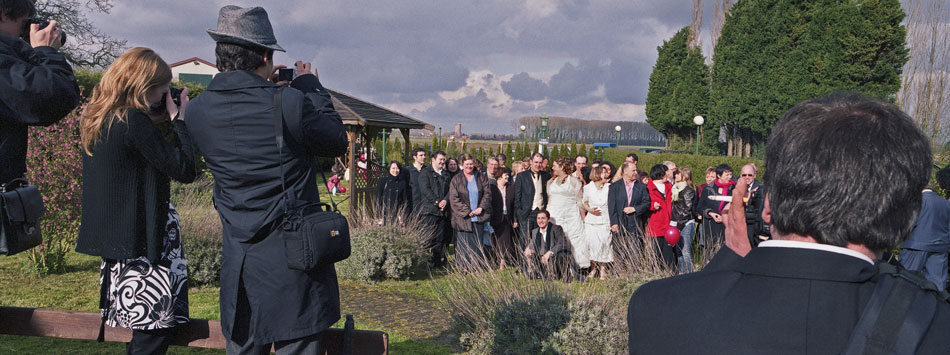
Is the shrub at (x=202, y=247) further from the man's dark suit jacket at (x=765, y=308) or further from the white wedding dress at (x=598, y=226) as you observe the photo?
the man's dark suit jacket at (x=765, y=308)

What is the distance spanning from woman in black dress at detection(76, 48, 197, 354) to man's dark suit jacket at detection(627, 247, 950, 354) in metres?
2.34

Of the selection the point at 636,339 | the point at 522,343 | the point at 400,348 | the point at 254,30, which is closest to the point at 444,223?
the point at 400,348

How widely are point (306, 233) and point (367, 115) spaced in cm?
1436

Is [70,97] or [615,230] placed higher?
[70,97]

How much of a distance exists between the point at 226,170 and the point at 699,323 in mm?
2013

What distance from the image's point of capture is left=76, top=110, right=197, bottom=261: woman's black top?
2.86 meters

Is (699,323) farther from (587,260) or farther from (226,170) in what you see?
(587,260)

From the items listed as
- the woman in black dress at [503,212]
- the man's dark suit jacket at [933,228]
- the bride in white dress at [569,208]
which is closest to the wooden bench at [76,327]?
the man's dark suit jacket at [933,228]

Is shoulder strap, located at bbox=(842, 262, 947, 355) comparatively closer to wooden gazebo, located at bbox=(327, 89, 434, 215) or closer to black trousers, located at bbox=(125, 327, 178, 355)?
black trousers, located at bbox=(125, 327, 178, 355)

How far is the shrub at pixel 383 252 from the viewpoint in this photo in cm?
927

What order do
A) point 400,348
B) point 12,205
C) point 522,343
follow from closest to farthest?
point 12,205
point 522,343
point 400,348

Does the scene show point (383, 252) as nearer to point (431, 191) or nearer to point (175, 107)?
point (431, 191)

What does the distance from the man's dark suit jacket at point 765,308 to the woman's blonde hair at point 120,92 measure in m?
2.53

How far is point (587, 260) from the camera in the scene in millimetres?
9961
